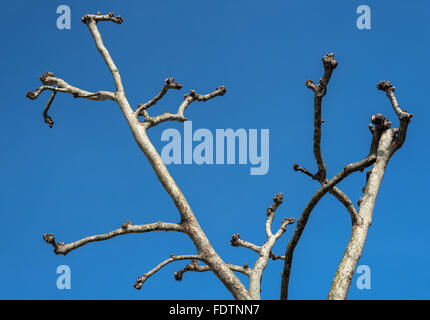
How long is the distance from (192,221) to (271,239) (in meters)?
2.31

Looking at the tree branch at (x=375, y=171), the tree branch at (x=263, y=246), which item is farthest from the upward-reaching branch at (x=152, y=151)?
the tree branch at (x=375, y=171)

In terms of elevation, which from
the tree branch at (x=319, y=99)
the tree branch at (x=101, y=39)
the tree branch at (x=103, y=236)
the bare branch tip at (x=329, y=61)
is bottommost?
Result: the tree branch at (x=103, y=236)

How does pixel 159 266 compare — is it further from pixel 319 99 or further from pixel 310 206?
pixel 319 99

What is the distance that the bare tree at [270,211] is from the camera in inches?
267

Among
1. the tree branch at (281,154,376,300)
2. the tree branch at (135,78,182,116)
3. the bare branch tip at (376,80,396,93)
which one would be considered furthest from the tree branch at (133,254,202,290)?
the bare branch tip at (376,80,396,93)

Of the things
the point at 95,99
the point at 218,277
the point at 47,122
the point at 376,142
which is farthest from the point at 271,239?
the point at 47,122

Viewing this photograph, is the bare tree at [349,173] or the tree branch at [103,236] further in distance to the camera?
the tree branch at [103,236]

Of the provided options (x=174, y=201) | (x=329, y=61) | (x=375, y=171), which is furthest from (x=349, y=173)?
(x=174, y=201)

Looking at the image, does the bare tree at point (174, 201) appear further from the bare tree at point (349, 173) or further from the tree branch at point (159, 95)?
the bare tree at point (349, 173)

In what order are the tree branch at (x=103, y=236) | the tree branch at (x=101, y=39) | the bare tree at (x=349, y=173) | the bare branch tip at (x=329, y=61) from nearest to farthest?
the bare branch tip at (x=329, y=61) → the bare tree at (x=349, y=173) → the tree branch at (x=103, y=236) → the tree branch at (x=101, y=39)

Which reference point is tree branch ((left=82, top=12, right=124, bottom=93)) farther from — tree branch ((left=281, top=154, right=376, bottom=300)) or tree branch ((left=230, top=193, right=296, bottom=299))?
tree branch ((left=281, top=154, right=376, bottom=300))

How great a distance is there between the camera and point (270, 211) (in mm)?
9438

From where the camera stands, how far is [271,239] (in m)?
9.05

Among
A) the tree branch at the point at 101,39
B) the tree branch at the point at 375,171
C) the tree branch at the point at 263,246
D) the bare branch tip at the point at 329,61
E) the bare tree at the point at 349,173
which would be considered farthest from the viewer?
the tree branch at the point at 101,39
